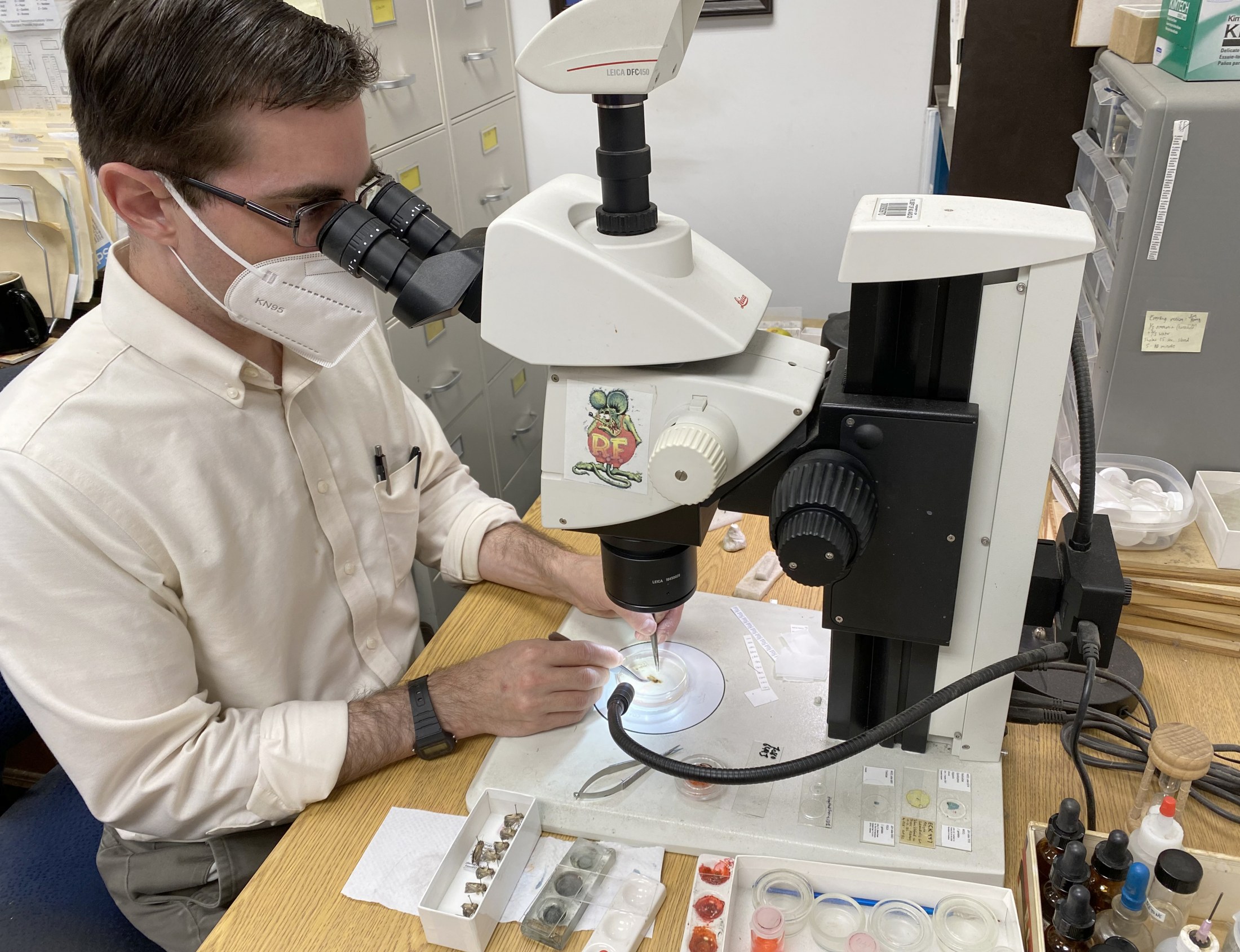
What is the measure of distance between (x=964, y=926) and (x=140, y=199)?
1071 millimetres

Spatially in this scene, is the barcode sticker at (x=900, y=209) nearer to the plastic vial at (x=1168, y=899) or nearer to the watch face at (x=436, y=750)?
the plastic vial at (x=1168, y=899)

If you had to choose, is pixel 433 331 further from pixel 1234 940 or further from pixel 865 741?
pixel 1234 940

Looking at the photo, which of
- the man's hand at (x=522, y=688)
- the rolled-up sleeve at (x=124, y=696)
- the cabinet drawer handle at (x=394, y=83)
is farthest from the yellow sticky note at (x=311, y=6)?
the man's hand at (x=522, y=688)

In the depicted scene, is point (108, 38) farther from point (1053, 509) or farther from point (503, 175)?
point (503, 175)

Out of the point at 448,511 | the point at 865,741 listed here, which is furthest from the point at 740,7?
the point at 865,741

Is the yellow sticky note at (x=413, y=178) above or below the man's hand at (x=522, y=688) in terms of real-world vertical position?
above

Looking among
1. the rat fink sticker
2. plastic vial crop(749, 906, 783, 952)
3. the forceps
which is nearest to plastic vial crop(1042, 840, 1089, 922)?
plastic vial crop(749, 906, 783, 952)

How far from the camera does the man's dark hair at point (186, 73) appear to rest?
896mm

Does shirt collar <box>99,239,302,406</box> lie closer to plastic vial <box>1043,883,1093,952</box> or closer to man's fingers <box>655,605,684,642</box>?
man's fingers <box>655,605,684,642</box>

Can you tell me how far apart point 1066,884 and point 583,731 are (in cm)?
47

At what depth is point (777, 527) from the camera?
687mm

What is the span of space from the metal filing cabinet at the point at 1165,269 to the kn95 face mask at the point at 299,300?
1057mm

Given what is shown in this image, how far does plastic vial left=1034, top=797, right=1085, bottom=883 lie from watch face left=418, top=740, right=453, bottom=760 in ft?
1.92

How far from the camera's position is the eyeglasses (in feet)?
3.08
